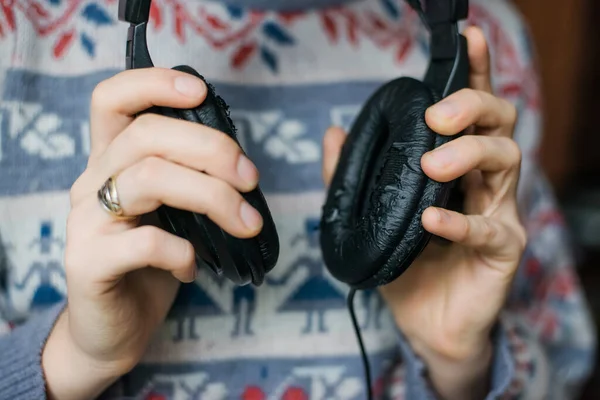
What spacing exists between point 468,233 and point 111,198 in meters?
0.27

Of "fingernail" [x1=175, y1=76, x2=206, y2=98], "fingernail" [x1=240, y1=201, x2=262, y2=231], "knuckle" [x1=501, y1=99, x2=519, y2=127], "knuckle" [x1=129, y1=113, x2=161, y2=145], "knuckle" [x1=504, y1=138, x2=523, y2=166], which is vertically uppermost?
"fingernail" [x1=175, y1=76, x2=206, y2=98]

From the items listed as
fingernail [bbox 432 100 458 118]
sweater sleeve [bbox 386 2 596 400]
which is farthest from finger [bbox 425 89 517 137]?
sweater sleeve [bbox 386 2 596 400]

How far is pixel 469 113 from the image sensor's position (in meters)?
0.52

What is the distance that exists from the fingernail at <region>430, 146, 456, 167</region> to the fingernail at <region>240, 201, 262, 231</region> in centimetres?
13

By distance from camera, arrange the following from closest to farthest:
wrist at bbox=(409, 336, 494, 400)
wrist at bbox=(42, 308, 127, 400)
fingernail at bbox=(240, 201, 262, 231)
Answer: fingernail at bbox=(240, 201, 262, 231), wrist at bbox=(42, 308, 127, 400), wrist at bbox=(409, 336, 494, 400)

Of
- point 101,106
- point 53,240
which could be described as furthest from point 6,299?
point 101,106

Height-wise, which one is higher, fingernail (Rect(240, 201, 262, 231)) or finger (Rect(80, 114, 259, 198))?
finger (Rect(80, 114, 259, 198))

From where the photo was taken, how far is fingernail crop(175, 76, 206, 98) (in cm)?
44

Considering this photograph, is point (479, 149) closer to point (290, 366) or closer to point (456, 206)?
point (456, 206)

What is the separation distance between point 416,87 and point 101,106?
0.24 meters

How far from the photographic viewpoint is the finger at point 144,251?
0.46 m

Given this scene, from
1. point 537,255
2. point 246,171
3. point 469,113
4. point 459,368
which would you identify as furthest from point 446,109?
point 537,255

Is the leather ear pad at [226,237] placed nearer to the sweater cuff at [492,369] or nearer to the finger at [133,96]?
the finger at [133,96]

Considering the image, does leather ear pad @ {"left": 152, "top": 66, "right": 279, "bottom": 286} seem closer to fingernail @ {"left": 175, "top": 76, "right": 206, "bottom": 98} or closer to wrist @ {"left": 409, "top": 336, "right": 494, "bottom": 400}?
fingernail @ {"left": 175, "top": 76, "right": 206, "bottom": 98}
